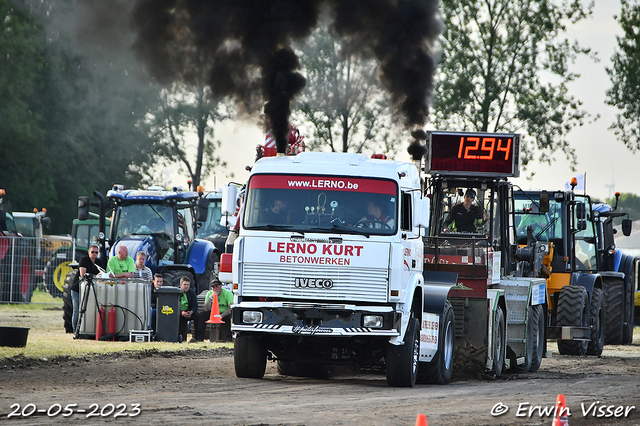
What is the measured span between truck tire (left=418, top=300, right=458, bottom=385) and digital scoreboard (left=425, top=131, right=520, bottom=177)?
2.54 m

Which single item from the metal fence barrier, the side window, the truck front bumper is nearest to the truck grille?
the truck front bumper

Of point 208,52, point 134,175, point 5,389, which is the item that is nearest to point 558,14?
point 134,175

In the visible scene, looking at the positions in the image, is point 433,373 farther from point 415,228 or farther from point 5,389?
point 5,389

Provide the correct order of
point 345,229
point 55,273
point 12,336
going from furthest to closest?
point 55,273, point 12,336, point 345,229

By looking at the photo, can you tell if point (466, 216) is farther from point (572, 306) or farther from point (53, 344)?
point (53, 344)

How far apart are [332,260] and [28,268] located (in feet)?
62.3

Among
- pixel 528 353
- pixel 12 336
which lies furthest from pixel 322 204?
pixel 12 336

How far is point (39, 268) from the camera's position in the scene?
29438 mm

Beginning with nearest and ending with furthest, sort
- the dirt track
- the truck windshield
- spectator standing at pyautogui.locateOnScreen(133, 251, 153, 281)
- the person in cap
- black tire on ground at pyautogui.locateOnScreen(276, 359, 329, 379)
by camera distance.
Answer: the dirt track < the truck windshield < black tire on ground at pyautogui.locateOnScreen(276, 359, 329, 379) < the person in cap < spectator standing at pyautogui.locateOnScreen(133, 251, 153, 281)

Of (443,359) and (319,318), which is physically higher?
(319,318)

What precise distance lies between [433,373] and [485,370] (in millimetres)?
1378

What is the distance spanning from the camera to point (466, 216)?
1584 centimetres

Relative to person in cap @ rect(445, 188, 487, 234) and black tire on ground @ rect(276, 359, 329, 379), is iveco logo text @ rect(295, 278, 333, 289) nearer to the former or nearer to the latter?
black tire on ground @ rect(276, 359, 329, 379)

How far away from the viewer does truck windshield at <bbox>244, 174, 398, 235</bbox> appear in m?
12.4
